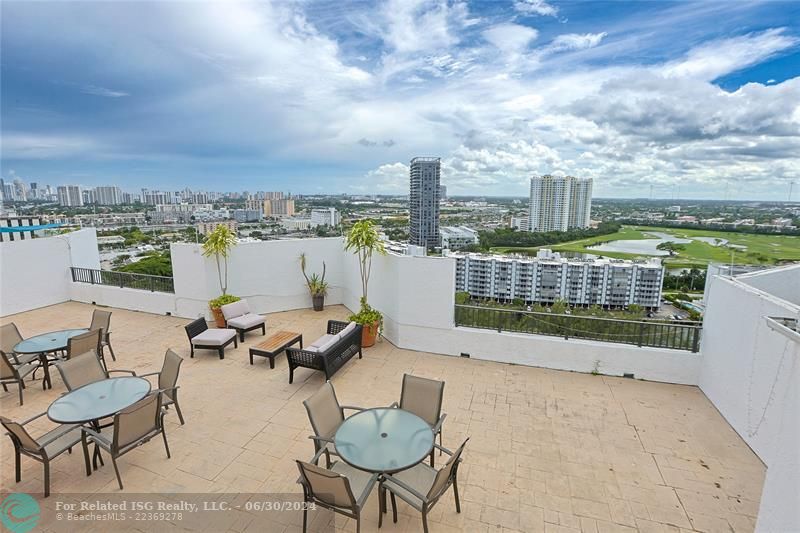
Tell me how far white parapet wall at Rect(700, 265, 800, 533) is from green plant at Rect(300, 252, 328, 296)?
26.4ft

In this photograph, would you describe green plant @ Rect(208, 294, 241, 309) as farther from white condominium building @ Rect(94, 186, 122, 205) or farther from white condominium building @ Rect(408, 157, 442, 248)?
white condominium building @ Rect(94, 186, 122, 205)

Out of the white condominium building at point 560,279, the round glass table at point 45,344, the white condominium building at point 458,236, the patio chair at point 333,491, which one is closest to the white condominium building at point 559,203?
the white condominium building at point 560,279

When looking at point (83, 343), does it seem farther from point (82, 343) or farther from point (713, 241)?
point (713, 241)

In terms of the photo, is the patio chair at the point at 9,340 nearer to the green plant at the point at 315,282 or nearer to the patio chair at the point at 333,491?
the green plant at the point at 315,282

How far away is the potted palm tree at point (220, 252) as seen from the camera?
8.25 metres

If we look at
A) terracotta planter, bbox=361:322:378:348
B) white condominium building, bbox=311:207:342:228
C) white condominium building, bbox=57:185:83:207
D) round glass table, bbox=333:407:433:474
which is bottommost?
terracotta planter, bbox=361:322:378:348

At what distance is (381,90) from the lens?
12.3 m

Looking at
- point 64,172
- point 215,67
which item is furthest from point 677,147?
point 64,172

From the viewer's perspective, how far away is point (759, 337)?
424 centimetres

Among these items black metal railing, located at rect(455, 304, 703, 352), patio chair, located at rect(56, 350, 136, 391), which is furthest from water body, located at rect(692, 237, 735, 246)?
patio chair, located at rect(56, 350, 136, 391)

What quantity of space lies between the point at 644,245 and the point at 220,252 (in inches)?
384

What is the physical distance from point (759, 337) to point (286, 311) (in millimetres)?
9126

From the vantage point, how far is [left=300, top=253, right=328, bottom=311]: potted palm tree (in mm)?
9453

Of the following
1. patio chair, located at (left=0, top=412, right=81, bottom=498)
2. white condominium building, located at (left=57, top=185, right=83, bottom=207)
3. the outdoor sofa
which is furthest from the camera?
white condominium building, located at (left=57, top=185, right=83, bottom=207)
